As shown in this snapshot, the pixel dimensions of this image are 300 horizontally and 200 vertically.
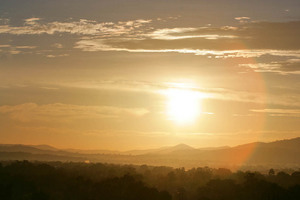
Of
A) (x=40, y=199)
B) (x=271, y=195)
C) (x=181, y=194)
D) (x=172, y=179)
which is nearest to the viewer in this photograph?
(x=40, y=199)

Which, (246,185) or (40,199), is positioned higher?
(246,185)

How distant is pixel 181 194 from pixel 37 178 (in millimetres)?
25871

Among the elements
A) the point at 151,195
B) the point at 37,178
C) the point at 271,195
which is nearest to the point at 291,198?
the point at 271,195

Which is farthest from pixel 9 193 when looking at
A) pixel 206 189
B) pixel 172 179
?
pixel 172 179

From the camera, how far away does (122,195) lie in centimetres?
7762

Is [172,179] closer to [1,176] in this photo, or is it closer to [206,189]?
[206,189]

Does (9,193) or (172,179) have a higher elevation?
(172,179)

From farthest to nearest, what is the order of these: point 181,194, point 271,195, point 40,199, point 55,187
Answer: point 181,194 < point 55,187 < point 271,195 < point 40,199

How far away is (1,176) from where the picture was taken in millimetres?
91250

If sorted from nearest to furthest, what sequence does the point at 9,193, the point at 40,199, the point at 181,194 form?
1. the point at 40,199
2. the point at 9,193
3. the point at 181,194

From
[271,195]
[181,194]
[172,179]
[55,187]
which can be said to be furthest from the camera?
[172,179]

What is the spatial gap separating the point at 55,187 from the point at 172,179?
54.0 m

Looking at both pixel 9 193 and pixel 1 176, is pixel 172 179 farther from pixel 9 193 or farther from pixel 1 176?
pixel 9 193

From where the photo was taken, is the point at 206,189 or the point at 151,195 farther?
the point at 206,189
